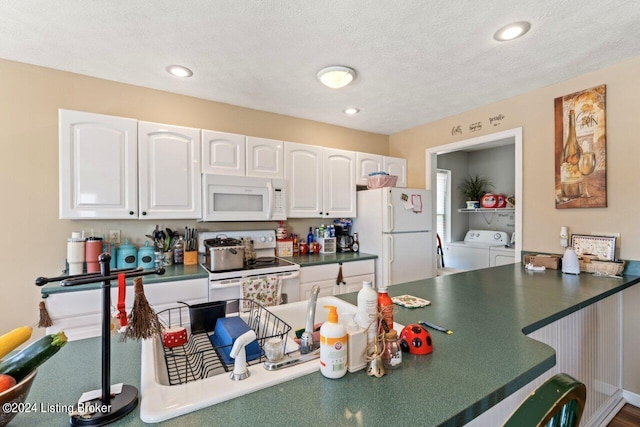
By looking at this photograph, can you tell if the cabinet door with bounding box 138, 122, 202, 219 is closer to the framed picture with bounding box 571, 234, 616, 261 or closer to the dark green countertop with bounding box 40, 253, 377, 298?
the dark green countertop with bounding box 40, 253, 377, 298

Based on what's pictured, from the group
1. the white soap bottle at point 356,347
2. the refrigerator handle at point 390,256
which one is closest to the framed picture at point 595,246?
the refrigerator handle at point 390,256

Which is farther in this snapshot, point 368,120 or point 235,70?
point 368,120

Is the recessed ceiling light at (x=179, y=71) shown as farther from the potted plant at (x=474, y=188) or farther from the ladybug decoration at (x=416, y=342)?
the potted plant at (x=474, y=188)

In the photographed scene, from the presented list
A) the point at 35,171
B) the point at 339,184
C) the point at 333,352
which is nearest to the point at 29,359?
the point at 333,352

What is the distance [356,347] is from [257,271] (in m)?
1.70

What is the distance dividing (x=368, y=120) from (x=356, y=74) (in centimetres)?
118

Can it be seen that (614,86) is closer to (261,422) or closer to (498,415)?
(498,415)

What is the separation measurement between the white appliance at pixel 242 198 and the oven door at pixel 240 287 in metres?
0.60

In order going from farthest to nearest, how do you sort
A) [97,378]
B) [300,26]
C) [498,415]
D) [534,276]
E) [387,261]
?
[387,261] → [534,276] → [300,26] → [498,415] → [97,378]

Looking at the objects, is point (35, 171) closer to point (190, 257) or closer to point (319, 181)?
point (190, 257)

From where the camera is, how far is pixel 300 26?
172 centimetres

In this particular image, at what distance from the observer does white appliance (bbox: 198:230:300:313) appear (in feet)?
7.45

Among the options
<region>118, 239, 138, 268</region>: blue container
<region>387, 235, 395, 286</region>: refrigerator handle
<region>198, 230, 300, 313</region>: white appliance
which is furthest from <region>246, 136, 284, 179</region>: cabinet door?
<region>387, 235, 395, 286</region>: refrigerator handle

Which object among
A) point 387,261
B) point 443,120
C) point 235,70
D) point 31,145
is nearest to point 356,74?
point 235,70
